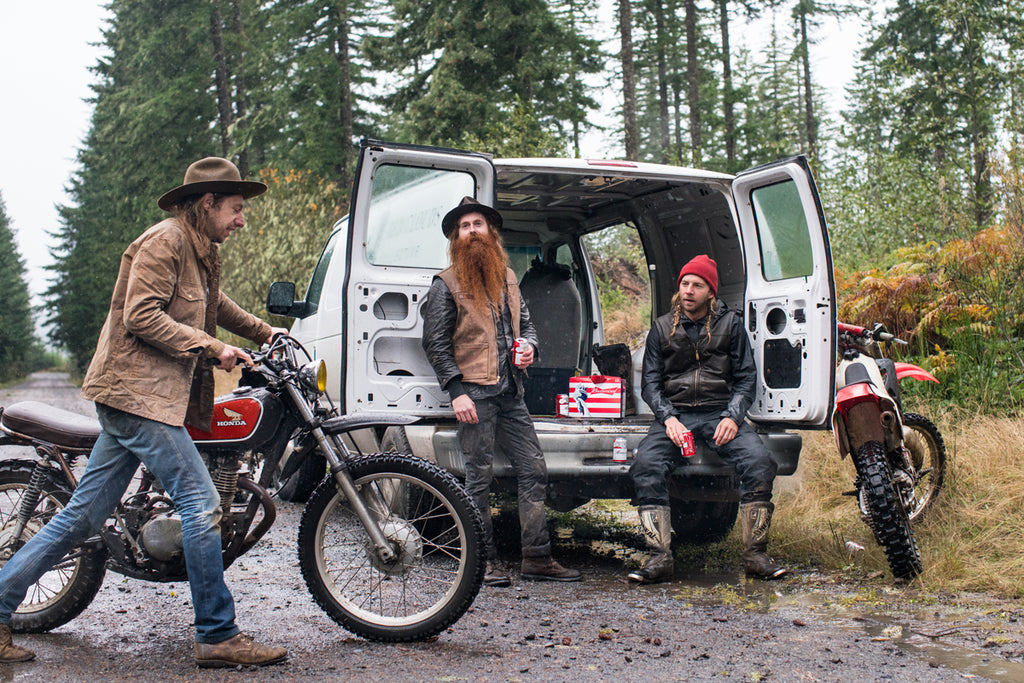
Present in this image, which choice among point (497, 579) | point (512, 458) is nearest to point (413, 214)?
point (512, 458)

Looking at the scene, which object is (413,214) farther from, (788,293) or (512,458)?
(788,293)

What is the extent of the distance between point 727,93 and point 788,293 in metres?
30.1

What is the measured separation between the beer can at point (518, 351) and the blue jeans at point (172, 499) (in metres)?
2.11

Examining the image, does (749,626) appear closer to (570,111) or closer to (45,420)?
(45,420)

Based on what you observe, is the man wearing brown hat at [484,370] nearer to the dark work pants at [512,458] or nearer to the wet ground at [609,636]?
the dark work pants at [512,458]

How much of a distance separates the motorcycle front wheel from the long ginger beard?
1.52m

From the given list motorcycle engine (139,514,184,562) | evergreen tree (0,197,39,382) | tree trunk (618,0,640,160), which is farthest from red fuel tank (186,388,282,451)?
evergreen tree (0,197,39,382)

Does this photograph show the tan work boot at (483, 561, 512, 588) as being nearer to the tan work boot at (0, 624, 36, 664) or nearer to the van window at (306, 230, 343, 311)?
the tan work boot at (0, 624, 36, 664)

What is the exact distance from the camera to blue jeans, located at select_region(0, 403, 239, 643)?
12.6 ft

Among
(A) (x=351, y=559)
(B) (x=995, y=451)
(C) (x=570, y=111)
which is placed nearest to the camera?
(A) (x=351, y=559)

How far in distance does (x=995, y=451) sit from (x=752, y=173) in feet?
7.92

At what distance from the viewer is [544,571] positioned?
555cm

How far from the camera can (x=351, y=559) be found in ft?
14.0

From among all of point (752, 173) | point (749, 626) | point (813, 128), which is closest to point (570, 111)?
point (813, 128)
